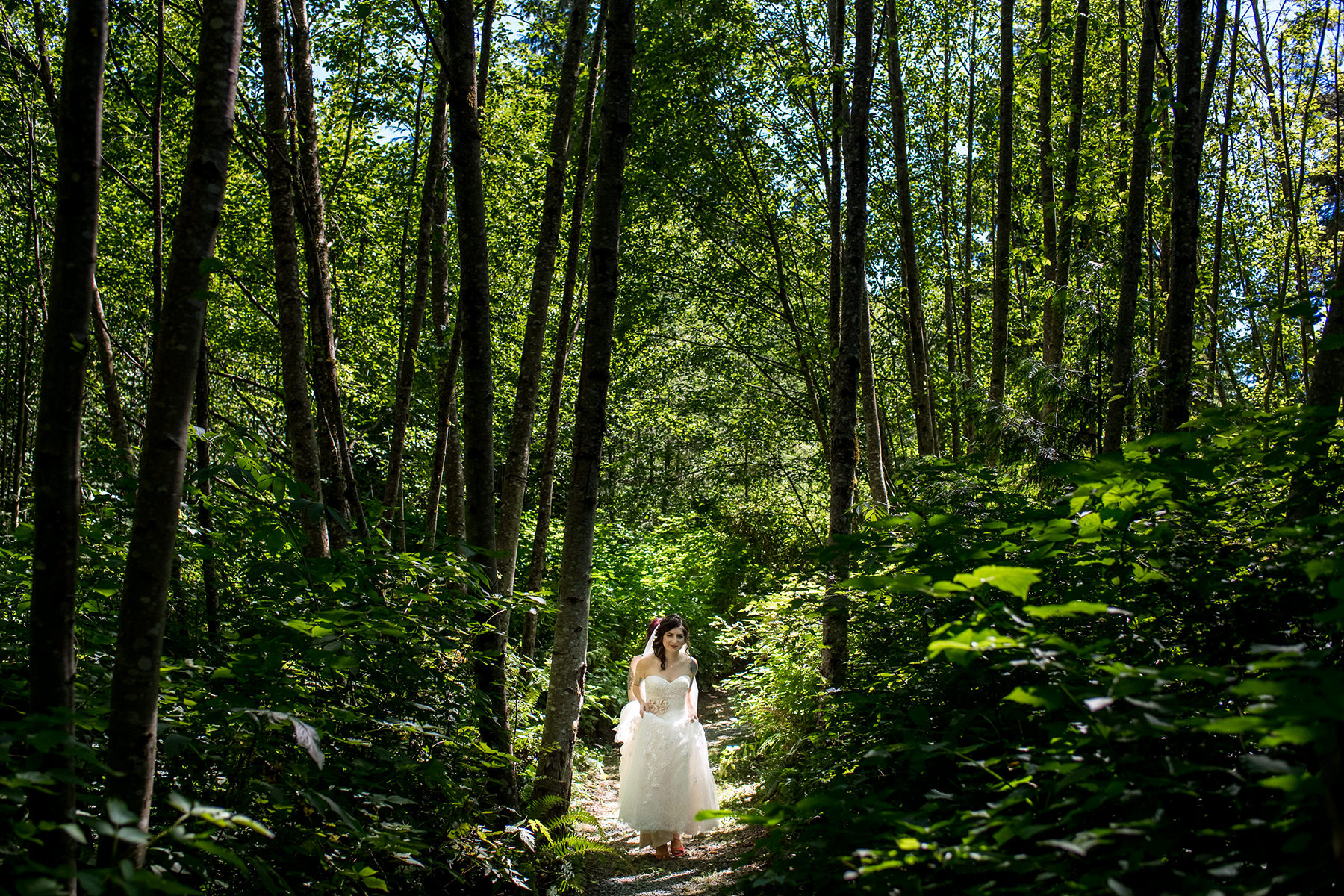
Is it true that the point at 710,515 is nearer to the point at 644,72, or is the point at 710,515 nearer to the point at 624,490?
the point at 624,490

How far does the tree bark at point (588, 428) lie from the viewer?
4.62m

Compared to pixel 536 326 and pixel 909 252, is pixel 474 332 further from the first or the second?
pixel 909 252

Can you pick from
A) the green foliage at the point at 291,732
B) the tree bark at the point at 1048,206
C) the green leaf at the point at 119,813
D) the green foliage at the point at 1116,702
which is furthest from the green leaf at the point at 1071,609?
the tree bark at the point at 1048,206

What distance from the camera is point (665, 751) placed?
21.4 ft

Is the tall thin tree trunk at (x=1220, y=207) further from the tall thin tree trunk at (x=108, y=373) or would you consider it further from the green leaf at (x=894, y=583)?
the tall thin tree trunk at (x=108, y=373)

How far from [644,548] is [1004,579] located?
41.5ft

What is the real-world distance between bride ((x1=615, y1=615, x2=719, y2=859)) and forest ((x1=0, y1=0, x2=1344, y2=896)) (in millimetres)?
339

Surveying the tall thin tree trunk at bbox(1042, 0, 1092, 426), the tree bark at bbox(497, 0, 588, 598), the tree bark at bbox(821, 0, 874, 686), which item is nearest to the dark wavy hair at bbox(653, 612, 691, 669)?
the tree bark at bbox(821, 0, 874, 686)

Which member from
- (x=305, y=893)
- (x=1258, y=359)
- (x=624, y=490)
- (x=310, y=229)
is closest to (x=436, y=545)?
(x=305, y=893)

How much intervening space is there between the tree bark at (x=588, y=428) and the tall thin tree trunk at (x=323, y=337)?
1.20 meters

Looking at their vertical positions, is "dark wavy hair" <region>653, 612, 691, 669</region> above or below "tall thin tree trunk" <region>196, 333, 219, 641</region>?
below

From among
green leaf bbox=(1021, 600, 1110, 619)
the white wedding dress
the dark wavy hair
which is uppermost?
green leaf bbox=(1021, 600, 1110, 619)

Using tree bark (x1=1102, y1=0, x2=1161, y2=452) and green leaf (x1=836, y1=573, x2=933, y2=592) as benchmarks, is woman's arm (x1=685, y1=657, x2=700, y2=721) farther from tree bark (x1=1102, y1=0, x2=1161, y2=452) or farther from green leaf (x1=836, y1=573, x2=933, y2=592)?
green leaf (x1=836, y1=573, x2=933, y2=592)

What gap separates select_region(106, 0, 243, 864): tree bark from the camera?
1871 millimetres
